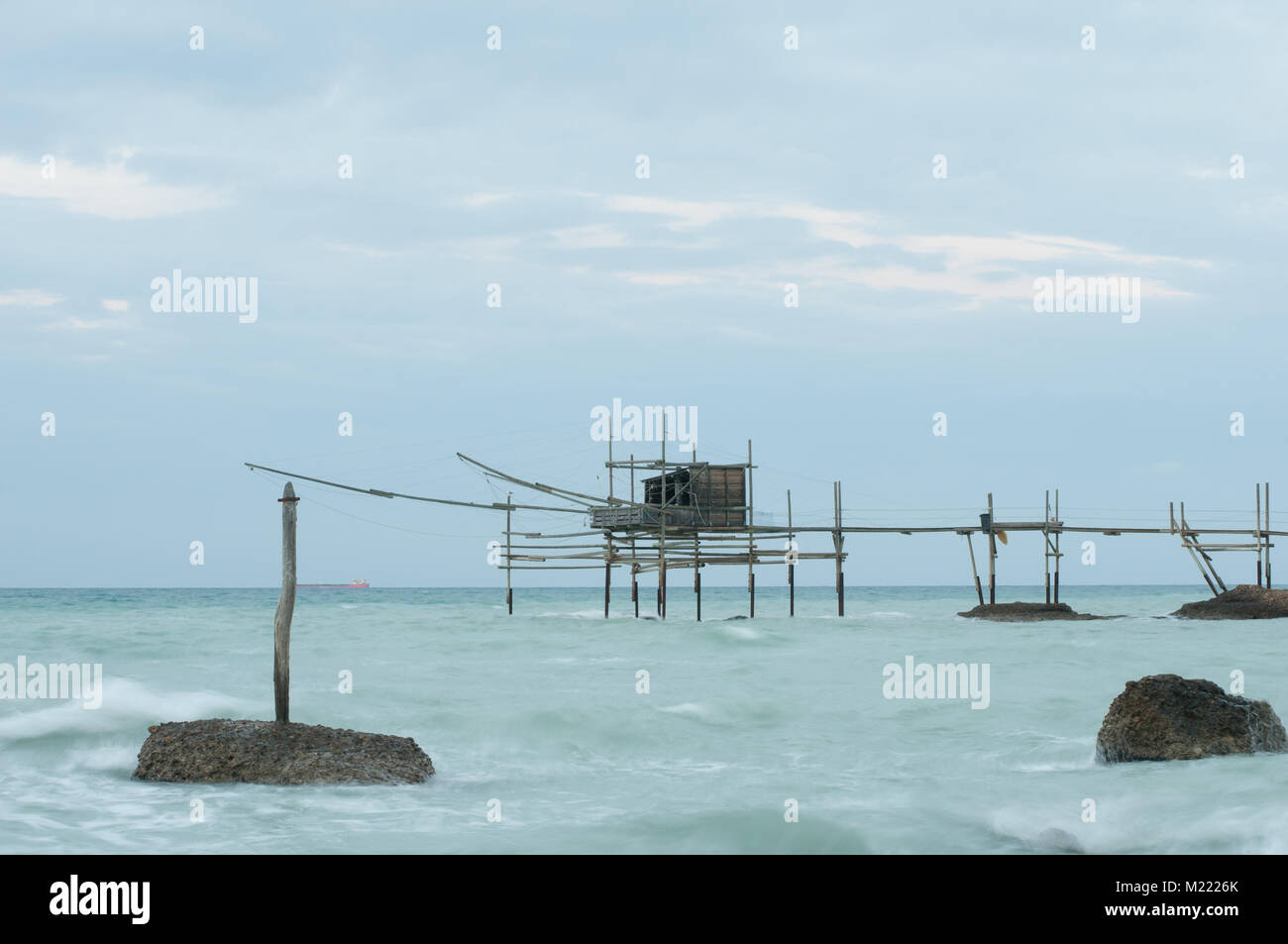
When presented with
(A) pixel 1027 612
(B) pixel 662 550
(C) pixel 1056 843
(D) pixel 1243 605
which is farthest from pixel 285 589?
(D) pixel 1243 605

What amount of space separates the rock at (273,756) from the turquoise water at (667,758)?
0.69 feet

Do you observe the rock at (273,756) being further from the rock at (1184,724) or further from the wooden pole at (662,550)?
the wooden pole at (662,550)

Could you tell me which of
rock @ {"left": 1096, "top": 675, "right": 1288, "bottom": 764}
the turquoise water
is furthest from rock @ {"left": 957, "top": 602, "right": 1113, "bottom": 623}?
rock @ {"left": 1096, "top": 675, "right": 1288, "bottom": 764}

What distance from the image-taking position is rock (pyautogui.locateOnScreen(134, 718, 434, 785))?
12.8m

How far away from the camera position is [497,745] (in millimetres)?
16828

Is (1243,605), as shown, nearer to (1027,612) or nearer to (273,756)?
(1027,612)

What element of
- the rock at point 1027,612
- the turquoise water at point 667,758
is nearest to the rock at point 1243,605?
the rock at point 1027,612

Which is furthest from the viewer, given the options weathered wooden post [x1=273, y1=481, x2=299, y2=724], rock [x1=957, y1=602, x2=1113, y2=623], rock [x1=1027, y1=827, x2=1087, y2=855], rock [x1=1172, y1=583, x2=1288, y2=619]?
rock [x1=957, y1=602, x2=1113, y2=623]

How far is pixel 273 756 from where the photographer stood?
12898mm

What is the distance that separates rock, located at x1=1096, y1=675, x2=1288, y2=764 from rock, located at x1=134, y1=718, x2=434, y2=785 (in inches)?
298

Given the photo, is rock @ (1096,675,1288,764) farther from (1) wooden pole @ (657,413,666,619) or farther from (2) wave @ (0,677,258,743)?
(1) wooden pole @ (657,413,666,619)
